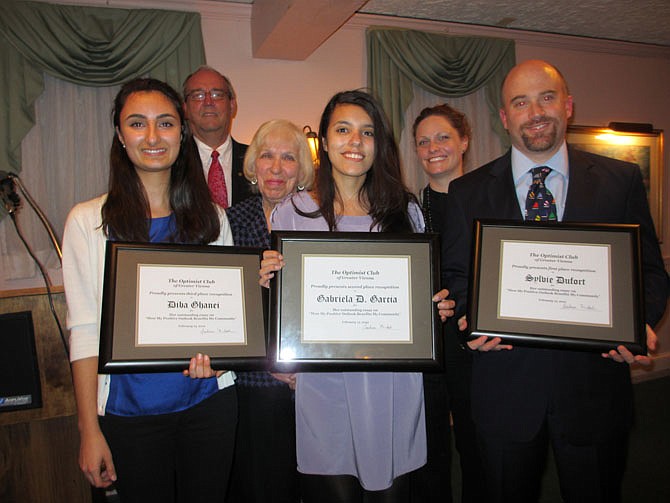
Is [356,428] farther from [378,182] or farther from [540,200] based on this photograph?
[540,200]

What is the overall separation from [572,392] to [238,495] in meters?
1.62

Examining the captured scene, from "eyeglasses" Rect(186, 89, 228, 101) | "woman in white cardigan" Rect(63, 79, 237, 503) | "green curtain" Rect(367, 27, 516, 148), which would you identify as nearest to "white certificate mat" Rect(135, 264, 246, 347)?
"woman in white cardigan" Rect(63, 79, 237, 503)

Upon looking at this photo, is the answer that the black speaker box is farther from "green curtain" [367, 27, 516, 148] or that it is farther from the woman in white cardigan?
"green curtain" [367, 27, 516, 148]

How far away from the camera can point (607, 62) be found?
547 cm

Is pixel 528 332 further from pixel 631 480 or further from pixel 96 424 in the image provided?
pixel 631 480

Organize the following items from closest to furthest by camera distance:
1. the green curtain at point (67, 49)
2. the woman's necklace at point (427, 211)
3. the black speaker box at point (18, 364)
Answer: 1. the black speaker box at point (18, 364)
2. the woman's necklace at point (427, 211)
3. the green curtain at point (67, 49)

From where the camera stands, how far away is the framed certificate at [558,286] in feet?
4.94

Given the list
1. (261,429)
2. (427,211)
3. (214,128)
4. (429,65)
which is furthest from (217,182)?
(429,65)

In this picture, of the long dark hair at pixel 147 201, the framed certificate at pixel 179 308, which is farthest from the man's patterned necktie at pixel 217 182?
the framed certificate at pixel 179 308

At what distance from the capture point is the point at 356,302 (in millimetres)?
1588

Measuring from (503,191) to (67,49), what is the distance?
131 inches

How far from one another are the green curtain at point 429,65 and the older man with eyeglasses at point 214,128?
1549 mm

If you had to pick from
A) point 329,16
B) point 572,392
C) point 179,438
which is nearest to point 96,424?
point 179,438

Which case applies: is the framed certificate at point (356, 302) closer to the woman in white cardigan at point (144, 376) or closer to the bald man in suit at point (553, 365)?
the bald man in suit at point (553, 365)
